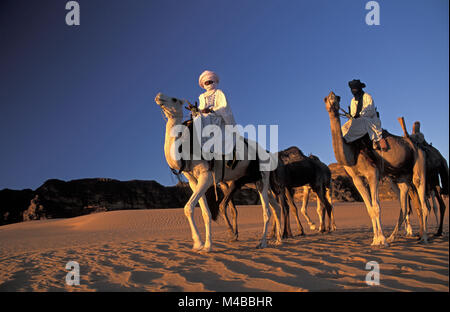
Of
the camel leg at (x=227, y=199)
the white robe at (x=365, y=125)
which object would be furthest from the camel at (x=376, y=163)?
the camel leg at (x=227, y=199)

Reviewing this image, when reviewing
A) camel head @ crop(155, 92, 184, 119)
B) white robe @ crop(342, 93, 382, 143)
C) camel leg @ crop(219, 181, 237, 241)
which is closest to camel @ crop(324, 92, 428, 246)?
white robe @ crop(342, 93, 382, 143)

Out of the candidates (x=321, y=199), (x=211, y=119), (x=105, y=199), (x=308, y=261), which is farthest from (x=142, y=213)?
(x=308, y=261)

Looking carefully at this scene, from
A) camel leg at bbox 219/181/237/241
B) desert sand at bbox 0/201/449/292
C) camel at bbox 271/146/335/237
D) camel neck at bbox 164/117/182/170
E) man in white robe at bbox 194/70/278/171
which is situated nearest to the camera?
desert sand at bbox 0/201/449/292

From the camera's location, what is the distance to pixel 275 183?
339 inches

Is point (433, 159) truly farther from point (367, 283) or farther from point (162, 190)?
point (162, 190)

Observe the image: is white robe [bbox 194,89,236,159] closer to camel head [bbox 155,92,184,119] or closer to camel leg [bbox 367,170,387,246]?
camel head [bbox 155,92,184,119]

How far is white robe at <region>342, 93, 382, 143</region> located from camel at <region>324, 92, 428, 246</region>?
0.52 feet

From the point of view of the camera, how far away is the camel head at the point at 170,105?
6.25 metres

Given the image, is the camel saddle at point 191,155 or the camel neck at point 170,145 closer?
the camel neck at point 170,145

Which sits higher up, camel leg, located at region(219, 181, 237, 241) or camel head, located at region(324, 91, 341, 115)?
camel head, located at region(324, 91, 341, 115)

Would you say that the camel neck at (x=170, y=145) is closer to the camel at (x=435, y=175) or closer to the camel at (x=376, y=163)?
the camel at (x=376, y=163)

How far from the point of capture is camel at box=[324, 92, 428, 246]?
667 cm

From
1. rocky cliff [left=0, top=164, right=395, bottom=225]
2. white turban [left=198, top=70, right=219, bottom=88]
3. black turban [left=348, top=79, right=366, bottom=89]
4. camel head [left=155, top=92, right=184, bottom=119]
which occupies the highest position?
white turban [left=198, top=70, right=219, bottom=88]
